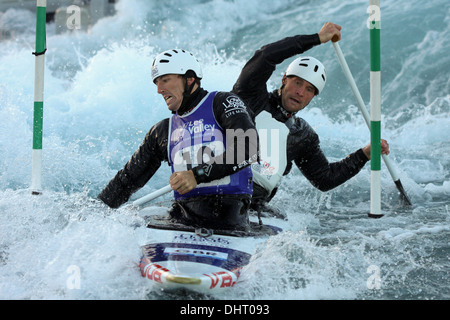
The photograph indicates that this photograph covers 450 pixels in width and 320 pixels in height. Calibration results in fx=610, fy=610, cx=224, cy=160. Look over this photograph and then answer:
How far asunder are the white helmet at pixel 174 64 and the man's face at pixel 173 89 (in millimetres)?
41

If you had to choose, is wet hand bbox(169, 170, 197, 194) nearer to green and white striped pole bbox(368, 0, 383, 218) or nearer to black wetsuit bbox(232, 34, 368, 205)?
black wetsuit bbox(232, 34, 368, 205)

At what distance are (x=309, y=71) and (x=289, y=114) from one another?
38 centimetres

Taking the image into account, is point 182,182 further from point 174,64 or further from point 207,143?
point 174,64

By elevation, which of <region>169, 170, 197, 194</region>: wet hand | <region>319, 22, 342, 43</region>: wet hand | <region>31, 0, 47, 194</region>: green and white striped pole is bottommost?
<region>169, 170, 197, 194</region>: wet hand

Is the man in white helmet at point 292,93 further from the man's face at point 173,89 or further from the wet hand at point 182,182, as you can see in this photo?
the wet hand at point 182,182

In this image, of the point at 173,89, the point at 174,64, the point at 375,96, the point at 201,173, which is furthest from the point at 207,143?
the point at 375,96

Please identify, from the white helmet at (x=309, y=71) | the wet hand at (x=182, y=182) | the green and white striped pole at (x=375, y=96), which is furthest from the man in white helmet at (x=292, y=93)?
the wet hand at (x=182, y=182)

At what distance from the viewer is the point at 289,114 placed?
4977mm

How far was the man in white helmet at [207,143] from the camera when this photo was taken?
377 centimetres

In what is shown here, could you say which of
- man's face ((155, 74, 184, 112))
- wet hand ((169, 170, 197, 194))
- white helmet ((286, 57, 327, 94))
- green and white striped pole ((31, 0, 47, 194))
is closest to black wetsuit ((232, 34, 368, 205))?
white helmet ((286, 57, 327, 94))

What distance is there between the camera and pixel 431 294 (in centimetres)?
365

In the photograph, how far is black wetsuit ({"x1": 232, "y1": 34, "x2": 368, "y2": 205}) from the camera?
4.66m

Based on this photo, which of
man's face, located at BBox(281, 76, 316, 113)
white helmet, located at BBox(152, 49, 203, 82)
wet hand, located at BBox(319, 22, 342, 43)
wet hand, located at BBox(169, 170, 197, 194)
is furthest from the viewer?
man's face, located at BBox(281, 76, 316, 113)
